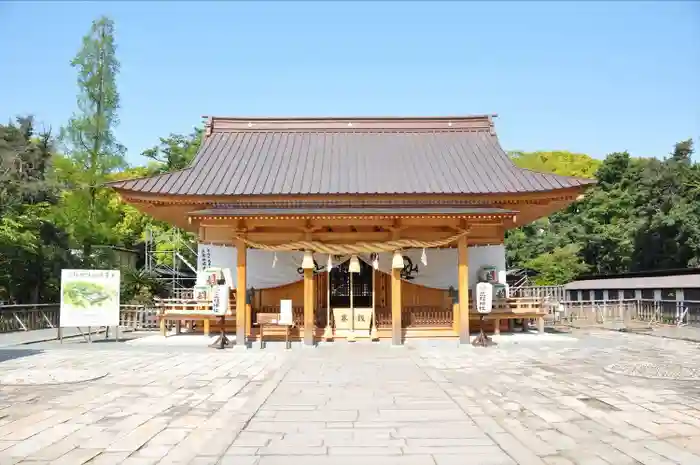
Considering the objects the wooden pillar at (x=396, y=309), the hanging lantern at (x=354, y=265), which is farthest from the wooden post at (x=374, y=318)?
the hanging lantern at (x=354, y=265)

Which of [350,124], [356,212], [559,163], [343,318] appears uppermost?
[559,163]

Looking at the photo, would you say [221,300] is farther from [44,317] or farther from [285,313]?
[44,317]

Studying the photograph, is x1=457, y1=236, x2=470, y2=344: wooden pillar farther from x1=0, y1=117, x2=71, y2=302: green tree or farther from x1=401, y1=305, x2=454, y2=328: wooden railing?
x1=0, y1=117, x2=71, y2=302: green tree

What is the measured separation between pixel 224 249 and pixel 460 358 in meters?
8.52

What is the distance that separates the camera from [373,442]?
563cm

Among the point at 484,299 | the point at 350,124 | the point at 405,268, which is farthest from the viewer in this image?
the point at 350,124

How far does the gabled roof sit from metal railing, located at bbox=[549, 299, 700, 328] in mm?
7226

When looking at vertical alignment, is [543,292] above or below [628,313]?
above

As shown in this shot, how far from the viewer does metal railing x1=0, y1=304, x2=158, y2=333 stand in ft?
59.8

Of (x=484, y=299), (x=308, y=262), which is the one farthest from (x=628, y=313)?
(x=308, y=262)

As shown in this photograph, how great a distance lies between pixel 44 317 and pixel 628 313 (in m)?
22.3

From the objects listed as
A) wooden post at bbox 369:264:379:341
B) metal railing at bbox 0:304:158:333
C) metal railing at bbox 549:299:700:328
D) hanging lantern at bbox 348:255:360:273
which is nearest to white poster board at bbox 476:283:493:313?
wooden post at bbox 369:264:379:341

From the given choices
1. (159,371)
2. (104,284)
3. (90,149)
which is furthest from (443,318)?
(90,149)

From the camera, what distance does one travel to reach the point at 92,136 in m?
25.1
